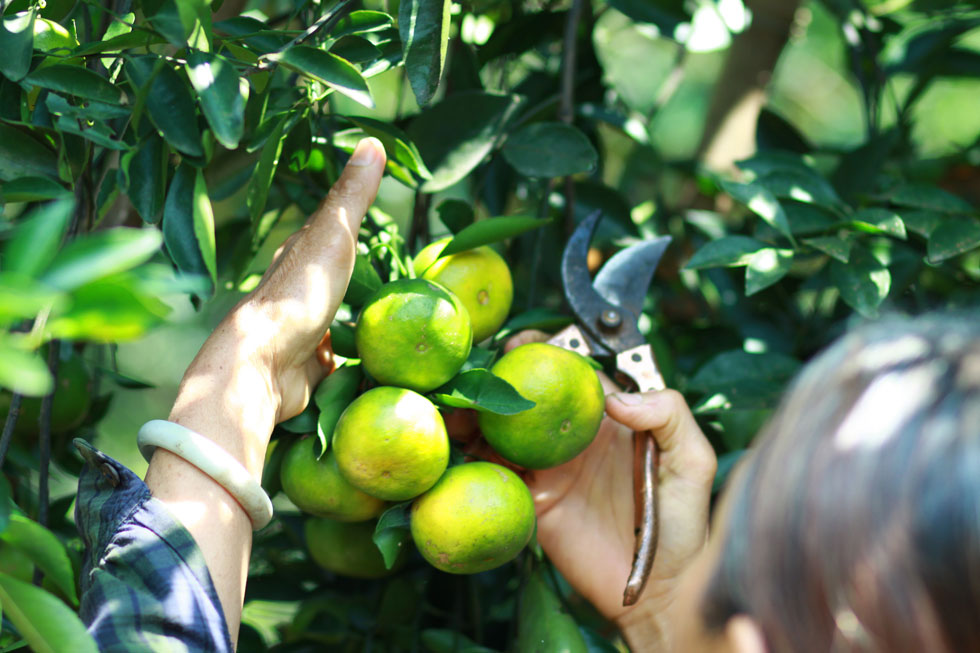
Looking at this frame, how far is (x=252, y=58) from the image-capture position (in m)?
0.79

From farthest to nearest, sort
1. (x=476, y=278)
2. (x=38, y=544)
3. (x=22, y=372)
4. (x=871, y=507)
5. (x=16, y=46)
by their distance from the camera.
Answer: (x=476, y=278) < (x=16, y=46) < (x=38, y=544) < (x=871, y=507) < (x=22, y=372)

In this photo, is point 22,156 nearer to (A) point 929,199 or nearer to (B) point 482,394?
(B) point 482,394

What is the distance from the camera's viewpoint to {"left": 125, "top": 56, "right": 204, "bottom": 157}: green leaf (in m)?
0.73

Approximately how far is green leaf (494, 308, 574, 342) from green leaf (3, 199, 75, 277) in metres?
0.66

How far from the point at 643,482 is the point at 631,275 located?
0.27 metres

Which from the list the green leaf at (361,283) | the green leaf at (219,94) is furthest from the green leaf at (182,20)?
the green leaf at (361,283)

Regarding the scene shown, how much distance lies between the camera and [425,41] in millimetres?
812

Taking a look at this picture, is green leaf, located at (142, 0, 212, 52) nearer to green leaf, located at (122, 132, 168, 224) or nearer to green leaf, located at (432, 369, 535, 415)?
green leaf, located at (122, 132, 168, 224)

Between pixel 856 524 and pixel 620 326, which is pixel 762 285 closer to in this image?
pixel 620 326

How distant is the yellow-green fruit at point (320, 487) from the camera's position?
0.86 meters

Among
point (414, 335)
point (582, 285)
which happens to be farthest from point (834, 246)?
point (414, 335)

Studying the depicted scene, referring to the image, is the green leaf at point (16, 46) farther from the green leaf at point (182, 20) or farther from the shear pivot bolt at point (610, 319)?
the shear pivot bolt at point (610, 319)

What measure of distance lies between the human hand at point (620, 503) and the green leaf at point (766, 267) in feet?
0.57

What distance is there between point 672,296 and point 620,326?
0.68m
